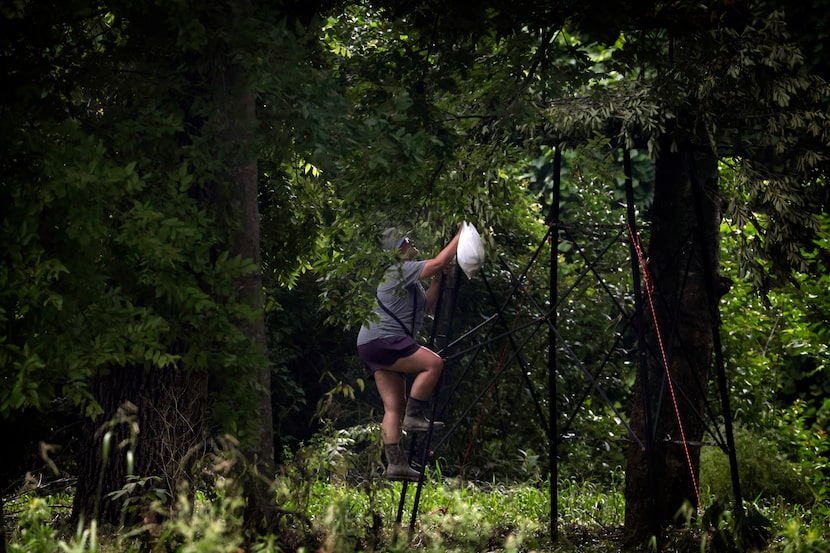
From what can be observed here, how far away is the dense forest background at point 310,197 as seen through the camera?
4.89 meters

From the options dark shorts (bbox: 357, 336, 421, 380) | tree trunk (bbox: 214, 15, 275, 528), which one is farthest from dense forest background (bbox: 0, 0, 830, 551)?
dark shorts (bbox: 357, 336, 421, 380)

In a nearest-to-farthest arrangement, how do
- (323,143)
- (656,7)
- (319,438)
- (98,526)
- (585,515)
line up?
(323,143), (98,526), (656,7), (585,515), (319,438)

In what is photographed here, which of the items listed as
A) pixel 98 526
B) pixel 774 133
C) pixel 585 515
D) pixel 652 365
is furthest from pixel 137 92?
pixel 585 515

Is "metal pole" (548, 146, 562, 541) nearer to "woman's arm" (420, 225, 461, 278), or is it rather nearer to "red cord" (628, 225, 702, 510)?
"red cord" (628, 225, 702, 510)

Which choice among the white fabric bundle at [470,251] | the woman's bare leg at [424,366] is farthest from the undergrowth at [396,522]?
the white fabric bundle at [470,251]

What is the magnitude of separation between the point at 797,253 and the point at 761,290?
1.42 ft

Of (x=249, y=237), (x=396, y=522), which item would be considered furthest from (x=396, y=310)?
(x=249, y=237)

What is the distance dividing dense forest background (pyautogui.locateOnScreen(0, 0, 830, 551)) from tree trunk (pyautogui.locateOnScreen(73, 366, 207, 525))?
2 centimetres

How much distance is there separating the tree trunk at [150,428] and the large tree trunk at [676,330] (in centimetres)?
352

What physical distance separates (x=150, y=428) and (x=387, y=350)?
2.02 m

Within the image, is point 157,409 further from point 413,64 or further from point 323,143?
point 413,64

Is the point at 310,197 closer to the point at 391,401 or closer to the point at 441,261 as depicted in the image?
the point at 441,261

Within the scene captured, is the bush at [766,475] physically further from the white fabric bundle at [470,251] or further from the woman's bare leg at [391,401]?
the white fabric bundle at [470,251]

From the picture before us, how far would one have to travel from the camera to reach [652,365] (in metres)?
7.98
